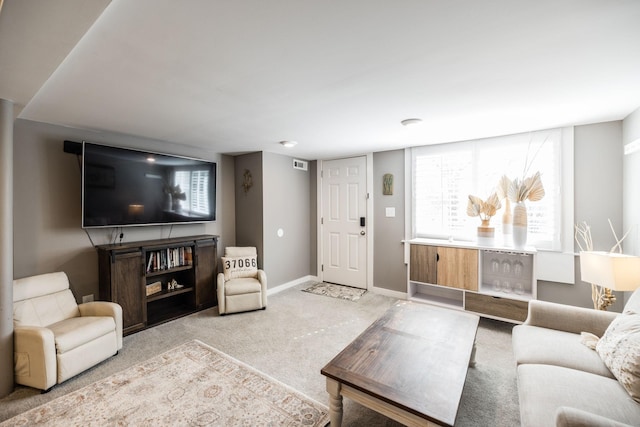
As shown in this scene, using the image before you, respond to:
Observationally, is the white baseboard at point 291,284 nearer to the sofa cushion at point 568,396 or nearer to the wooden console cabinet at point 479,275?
the wooden console cabinet at point 479,275

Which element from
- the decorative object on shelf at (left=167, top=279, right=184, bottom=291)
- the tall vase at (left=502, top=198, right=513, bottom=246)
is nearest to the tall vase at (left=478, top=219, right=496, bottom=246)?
the tall vase at (left=502, top=198, right=513, bottom=246)

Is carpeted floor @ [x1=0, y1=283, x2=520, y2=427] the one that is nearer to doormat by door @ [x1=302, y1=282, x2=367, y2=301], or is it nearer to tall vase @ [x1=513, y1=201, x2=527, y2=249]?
doormat by door @ [x1=302, y1=282, x2=367, y2=301]

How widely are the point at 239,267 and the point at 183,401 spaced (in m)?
2.04

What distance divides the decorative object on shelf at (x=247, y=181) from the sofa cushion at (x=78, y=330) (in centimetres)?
251

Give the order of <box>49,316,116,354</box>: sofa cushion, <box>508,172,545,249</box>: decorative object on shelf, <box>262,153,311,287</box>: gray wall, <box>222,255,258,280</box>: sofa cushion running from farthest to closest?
1. <box>262,153,311,287</box>: gray wall
2. <box>222,255,258,280</box>: sofa cushion
3. <box>508,172,545,249</box>: decorative object on shelf
4. <box>49,316,116,354</box>: sofa cushion

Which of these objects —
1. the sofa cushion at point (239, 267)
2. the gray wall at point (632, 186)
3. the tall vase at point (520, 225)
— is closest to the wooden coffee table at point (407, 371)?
the tall vase at point (520, 225)

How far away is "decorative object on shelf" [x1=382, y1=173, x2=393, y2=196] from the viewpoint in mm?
4246

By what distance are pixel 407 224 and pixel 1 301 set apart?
4.32m

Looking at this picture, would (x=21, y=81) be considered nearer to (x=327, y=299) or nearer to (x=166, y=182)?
(x=166, y=182)

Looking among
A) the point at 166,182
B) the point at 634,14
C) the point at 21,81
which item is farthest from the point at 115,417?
the point at 634,14

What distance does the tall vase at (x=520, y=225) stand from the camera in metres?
3.04

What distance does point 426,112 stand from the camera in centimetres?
250

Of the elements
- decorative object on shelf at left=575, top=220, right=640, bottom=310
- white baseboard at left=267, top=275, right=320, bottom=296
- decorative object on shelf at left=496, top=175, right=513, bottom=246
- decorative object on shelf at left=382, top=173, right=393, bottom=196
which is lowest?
white baseboard at left=267, top=275, right=320, bottom=296

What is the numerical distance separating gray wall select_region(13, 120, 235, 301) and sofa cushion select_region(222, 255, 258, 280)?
A: 4.13 feet
